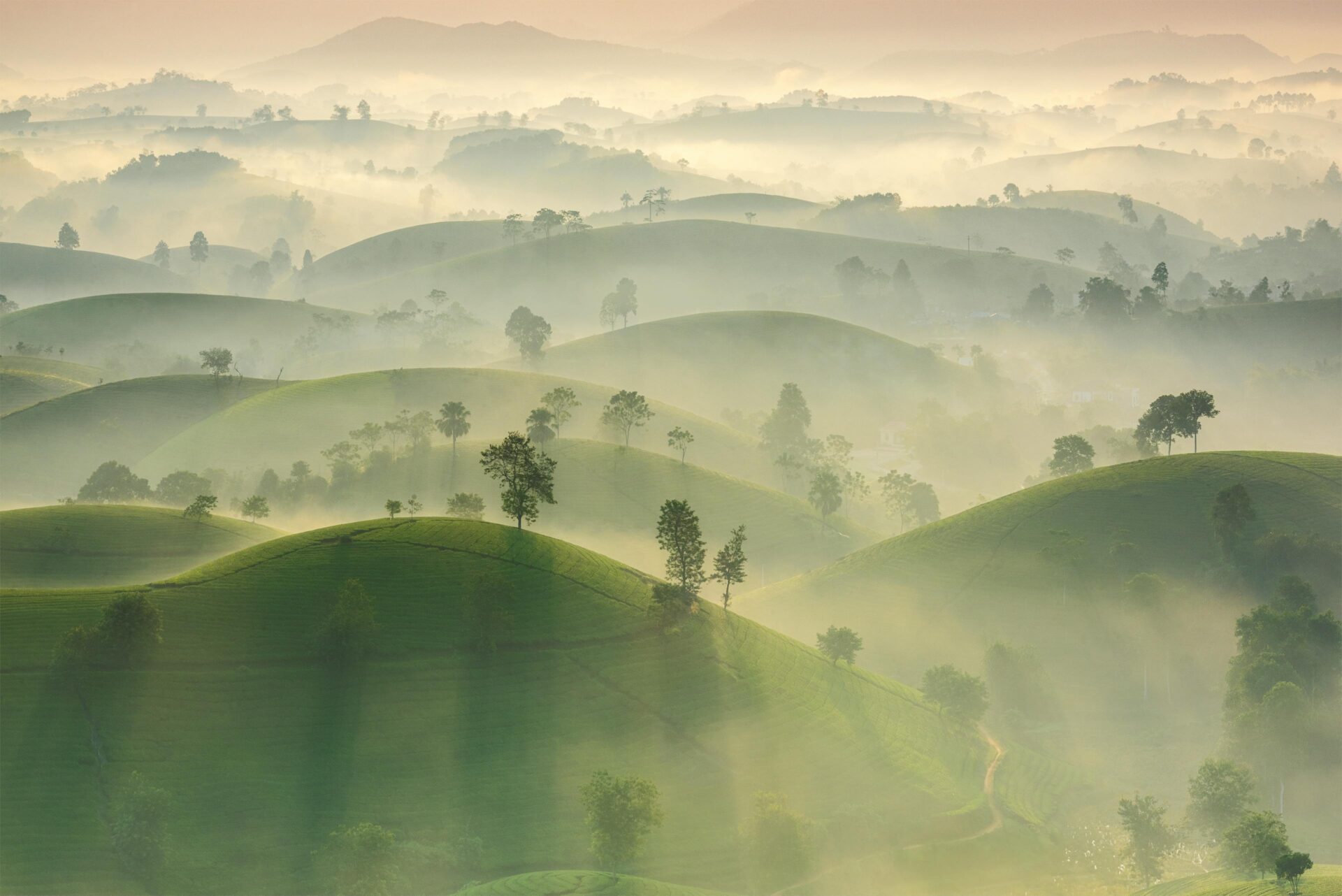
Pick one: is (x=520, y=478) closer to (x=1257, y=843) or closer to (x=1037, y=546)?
(x=1037, y=546)

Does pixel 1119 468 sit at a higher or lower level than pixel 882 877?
higher

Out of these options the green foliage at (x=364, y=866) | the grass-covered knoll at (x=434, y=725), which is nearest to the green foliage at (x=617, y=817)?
the grass-covered knoll at (x=434, y=725)

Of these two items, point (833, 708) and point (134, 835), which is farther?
point (833, 708)

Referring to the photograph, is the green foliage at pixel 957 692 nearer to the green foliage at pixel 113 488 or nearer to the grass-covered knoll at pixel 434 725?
the grass-covered knoll at pixel 434 725

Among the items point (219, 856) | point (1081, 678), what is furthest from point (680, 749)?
point (1081, 678)

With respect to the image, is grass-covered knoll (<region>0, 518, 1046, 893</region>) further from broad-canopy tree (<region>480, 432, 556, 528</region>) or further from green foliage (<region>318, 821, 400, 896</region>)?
broad-canopy tree (<region>480, 432, 556, 528</region>)

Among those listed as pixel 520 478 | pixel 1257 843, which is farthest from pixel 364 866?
pixel 1257 843

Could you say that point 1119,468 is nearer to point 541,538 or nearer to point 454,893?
point 541,538
